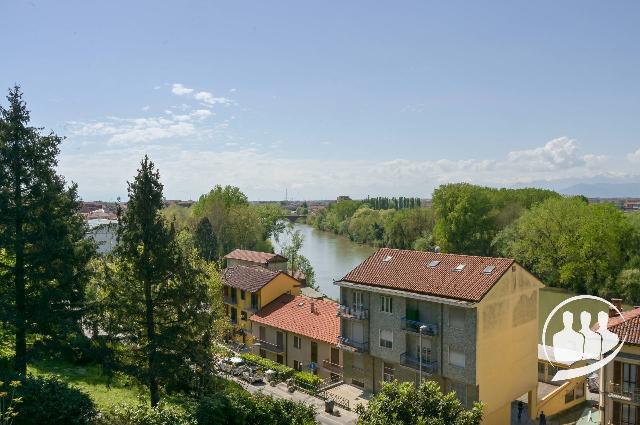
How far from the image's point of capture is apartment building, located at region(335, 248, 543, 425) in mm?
24344

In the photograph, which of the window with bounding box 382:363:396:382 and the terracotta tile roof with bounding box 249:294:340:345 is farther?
the terracotta tile roof with bounding box 249:294:340:345

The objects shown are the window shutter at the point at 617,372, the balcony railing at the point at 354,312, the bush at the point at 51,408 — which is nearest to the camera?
the bush at the point at 51,408

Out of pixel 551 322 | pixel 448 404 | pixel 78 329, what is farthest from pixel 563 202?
pixel 78 329

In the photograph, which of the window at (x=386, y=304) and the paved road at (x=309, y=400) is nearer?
the paved road at (x=309, y=400)

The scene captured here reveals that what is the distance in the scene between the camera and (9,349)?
2181cm

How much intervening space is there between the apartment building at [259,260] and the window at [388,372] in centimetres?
2299

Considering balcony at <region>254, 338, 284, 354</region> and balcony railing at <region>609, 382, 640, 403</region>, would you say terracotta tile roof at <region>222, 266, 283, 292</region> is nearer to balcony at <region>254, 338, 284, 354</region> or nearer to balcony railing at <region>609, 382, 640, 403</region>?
balcony at <region>254, 338, 284, 354</region>

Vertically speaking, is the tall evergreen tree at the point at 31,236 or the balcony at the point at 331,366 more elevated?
the tall evergreen tree at the point at 31,236

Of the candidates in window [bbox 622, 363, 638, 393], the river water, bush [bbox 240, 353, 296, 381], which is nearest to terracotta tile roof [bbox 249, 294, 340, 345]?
bush [bbox 240, 353, 296, 381]

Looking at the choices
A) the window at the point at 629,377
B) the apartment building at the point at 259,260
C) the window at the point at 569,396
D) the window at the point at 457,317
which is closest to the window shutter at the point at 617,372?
the window at the point at 629,377

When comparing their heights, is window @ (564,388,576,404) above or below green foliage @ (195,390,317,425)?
below

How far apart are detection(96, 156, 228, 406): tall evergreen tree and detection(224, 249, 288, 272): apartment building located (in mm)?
29239

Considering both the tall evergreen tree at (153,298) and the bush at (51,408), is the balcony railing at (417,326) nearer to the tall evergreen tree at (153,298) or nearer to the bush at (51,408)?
the tall evergreen tree at (153,298)

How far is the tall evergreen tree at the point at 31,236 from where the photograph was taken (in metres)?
18.7
